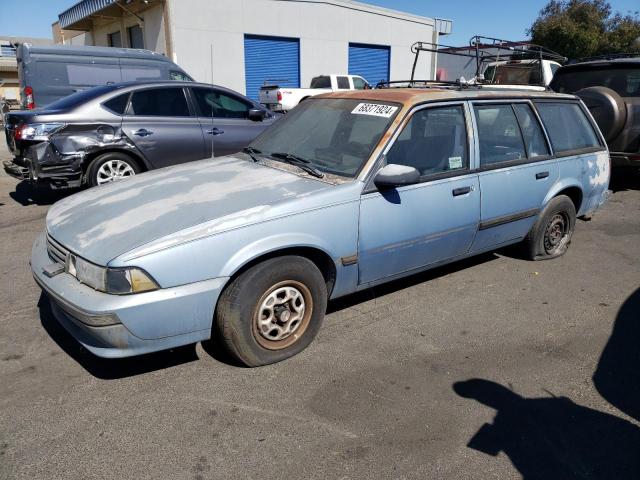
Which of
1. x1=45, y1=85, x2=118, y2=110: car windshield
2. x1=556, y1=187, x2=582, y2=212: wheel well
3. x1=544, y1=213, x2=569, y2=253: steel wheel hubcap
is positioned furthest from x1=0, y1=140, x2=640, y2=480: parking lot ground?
x1=45, y1=85, x2=118, y2=110: car windshield

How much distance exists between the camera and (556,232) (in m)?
5.07

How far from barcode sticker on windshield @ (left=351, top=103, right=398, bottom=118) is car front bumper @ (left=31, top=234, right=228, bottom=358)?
1.72 m

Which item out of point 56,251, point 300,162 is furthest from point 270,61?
point 56,251

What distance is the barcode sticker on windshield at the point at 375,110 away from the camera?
3.67m

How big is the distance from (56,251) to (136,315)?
2.84 feet

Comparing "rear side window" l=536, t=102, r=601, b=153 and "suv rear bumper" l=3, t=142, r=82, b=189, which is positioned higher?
"rear side window" l=536, t=102, r=601, b=153

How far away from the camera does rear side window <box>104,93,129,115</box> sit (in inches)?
263

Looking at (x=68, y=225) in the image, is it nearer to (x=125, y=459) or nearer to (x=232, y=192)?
(x=232, y=192)

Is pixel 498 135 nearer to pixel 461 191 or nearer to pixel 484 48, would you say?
pixel 461 191

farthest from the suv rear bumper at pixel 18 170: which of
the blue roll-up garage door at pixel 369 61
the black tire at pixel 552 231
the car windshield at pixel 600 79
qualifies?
the blue roll-up garage door at pixel 369 61

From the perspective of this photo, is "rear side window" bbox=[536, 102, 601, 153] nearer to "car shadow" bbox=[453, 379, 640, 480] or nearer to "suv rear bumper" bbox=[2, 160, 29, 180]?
"car shadow" bbox=[453, 379, 640, 480]

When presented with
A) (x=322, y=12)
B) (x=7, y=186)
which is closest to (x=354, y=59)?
(x=322, y=12)

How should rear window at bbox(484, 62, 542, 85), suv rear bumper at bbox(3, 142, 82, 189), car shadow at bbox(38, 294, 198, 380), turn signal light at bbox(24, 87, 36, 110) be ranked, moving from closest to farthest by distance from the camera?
1. car shadow at bbox(38, 294, 198, 380)
2. suv rear bumper at bbox(3, 142, 82, 189)
3. turn signal light at bbox(24, 87, 36, 110)
4. rear window at bbox(484, 62, 542, 85)

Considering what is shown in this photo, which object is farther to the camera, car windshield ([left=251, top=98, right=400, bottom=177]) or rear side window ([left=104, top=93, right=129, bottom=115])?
rear side window ([left=104, top=93, right=129, bottom=115])
